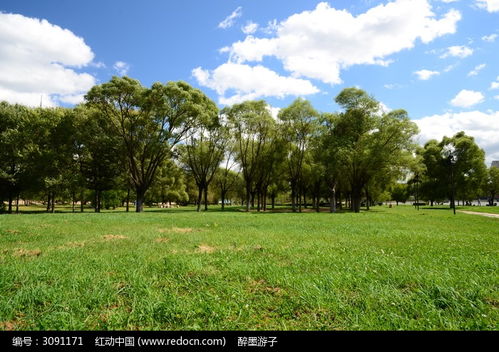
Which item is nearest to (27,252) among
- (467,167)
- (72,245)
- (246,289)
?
(72,245)

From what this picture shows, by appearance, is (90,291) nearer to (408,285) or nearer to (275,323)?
(275,323)

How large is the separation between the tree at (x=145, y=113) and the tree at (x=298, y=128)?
45.8 ft

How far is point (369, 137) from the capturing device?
141ft

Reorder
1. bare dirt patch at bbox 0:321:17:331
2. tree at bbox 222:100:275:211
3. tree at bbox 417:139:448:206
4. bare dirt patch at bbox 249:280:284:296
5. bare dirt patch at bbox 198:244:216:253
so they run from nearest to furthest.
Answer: bare dirt patch at bbox 0:321:17:331, bare dirt patch at bbox 249:280:284:296, bare dirt patch at bbox 198:244:216:253, tree at bbox 222:100:275:211, tree at bbox 417:139:448:206

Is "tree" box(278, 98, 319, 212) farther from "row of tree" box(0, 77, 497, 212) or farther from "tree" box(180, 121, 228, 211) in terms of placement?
"tree" box(180, 121, 228, 211)

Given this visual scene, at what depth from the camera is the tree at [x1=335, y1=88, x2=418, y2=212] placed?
136 feet

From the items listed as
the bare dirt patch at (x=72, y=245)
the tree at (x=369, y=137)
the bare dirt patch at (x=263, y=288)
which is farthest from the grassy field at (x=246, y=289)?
the tree at (x=369, y=137)

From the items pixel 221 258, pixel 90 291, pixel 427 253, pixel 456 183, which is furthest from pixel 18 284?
pixel 456 183

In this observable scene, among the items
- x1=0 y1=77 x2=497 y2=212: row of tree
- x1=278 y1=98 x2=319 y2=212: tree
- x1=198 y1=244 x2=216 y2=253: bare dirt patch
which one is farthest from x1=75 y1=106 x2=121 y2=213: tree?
x1=198 y1=244 x2=216 y2=253: bare dirt patch

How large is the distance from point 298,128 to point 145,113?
25.8 m

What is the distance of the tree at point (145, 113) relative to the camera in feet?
124

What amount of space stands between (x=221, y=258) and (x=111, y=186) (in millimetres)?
44646

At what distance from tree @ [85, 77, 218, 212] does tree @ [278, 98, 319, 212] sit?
45.8 feet

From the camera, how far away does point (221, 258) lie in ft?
25.5
